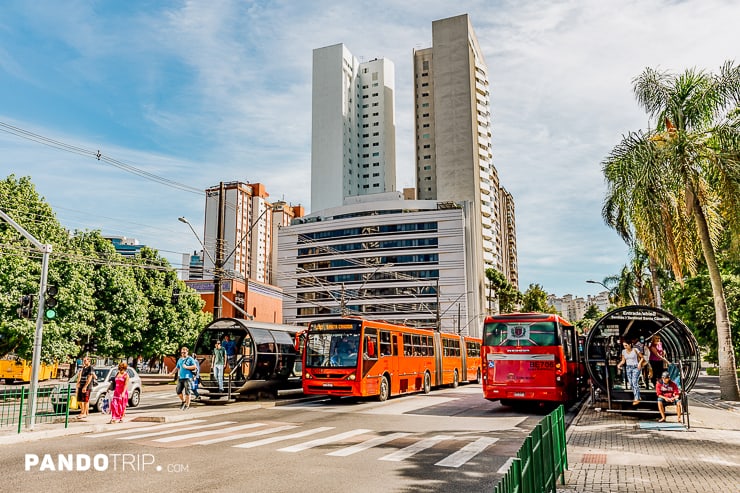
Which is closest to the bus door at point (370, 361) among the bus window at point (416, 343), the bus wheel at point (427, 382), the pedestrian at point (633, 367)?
the bus window at point (416, 343)

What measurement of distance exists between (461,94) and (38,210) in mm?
90454

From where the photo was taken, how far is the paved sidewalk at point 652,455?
300 inches

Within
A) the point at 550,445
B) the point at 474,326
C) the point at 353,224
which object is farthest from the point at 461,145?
the point at 550,445

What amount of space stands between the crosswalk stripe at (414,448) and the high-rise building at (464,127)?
296 ft

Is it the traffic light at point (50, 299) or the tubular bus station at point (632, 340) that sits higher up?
the traffic light at point (50, 299)

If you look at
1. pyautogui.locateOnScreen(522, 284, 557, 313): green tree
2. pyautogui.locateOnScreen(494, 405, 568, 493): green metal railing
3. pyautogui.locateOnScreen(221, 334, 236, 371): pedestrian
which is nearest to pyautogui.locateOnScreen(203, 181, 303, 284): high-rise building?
pyautogui.locateOnScreen(522, 284, 557, 313): green tree

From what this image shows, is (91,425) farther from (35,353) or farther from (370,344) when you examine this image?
(370,344)

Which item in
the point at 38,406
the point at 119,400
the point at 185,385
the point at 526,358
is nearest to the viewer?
the point at 38,406

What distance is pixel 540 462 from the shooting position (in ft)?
19.3

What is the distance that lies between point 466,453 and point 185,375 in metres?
10.6

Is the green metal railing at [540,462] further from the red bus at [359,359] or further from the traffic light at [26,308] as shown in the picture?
the traffic light at [26,308]

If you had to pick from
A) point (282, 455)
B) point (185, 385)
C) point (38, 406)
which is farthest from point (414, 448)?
point (38, 406)

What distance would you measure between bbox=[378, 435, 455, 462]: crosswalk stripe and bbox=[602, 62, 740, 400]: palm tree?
37.5ft

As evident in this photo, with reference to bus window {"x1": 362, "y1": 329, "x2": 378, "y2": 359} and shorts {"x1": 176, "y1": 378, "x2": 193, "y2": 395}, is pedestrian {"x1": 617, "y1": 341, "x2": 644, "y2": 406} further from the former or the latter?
shorts {"x1": 176, "y1": 378, "x2": 193, "y2": 395}
